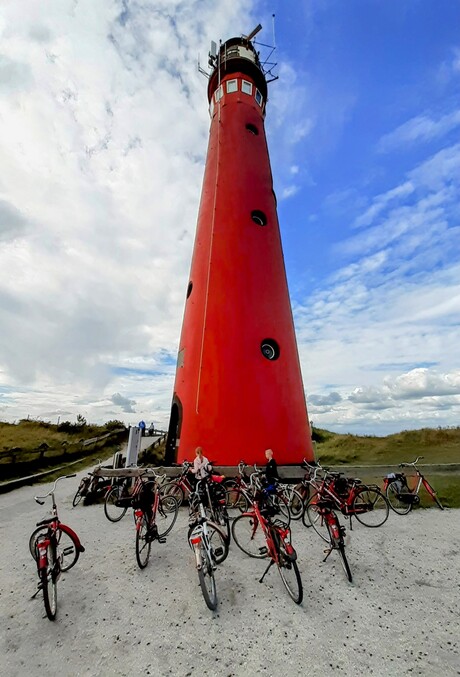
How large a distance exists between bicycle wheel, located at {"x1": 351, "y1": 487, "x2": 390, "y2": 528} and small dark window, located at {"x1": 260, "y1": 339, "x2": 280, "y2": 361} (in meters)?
3.81

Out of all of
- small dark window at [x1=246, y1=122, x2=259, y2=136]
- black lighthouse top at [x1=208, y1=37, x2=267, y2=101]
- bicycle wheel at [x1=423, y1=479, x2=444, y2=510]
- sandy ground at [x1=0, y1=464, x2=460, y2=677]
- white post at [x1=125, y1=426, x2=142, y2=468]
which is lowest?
sandy ground at [x1=0, y1=464, x2=460, y2=677]

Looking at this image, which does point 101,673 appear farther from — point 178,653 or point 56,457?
point 56,457

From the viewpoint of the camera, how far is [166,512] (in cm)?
720

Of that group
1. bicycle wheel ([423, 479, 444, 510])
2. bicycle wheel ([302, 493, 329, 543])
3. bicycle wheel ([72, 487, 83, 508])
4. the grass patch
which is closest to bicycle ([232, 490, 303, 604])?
bicycle wheel ([302, 493, 329, 543])

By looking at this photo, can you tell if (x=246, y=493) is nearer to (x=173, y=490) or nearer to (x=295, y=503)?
(x=295, y=503)

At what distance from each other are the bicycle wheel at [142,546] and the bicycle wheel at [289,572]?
85.1 inches

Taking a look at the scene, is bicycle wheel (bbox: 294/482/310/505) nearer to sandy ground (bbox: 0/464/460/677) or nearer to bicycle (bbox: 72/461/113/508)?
sandy ground (bbox: 0/464/460/677)

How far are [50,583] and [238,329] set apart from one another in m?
6.30

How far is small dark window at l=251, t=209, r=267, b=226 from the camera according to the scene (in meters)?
10.7

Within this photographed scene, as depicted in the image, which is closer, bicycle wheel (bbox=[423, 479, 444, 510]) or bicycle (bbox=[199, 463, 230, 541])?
bicycle (bbox=[199, 463, 230, 541])

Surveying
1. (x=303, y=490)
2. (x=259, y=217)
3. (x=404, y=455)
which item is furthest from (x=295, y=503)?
(x=259, y=217)

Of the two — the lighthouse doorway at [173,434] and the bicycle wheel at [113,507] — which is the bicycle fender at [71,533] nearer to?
the bicycle wheel at [113,507]

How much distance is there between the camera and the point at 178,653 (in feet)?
10.8

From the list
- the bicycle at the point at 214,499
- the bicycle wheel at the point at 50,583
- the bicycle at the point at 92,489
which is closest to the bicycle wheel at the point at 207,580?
the bicycle wheel at the point at 50,583
